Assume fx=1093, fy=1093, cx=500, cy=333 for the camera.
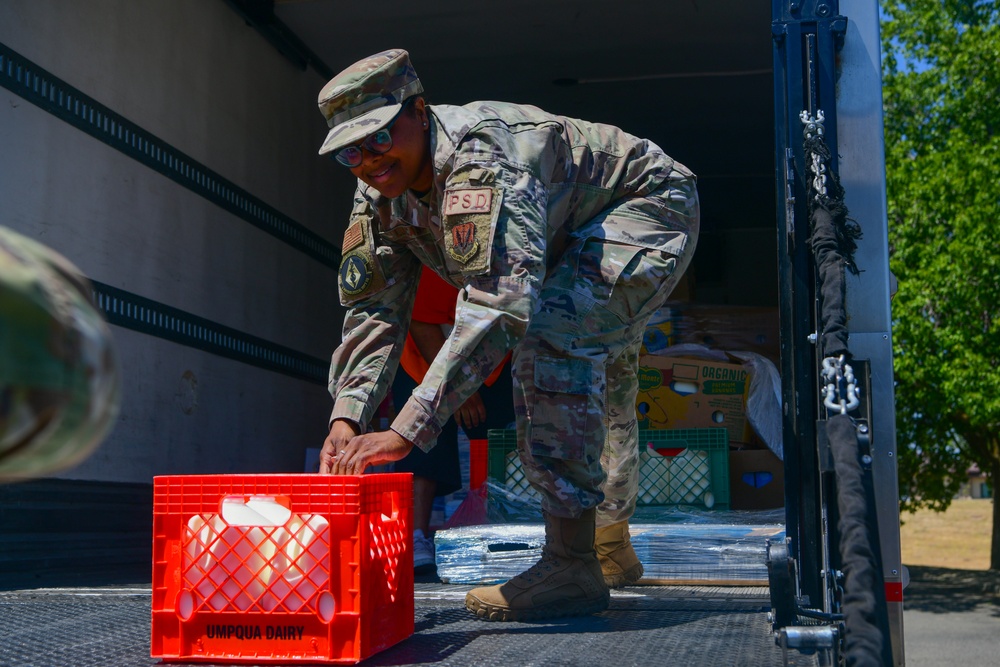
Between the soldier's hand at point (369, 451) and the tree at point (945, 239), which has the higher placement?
the tree at point (945, 239)

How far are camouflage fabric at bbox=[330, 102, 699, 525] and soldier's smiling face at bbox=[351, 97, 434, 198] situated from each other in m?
0.04

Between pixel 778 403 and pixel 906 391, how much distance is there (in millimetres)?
8709

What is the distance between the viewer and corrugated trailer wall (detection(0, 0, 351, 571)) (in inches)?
145

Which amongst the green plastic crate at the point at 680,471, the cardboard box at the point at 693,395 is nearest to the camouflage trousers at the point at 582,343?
the green plastic crate at the point at 680,471

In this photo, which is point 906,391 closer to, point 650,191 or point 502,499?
point 502,499

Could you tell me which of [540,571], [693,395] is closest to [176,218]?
[693,395]

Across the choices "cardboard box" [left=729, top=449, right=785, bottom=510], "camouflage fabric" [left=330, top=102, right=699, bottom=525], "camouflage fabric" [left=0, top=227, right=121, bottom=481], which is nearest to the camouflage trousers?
"camouflage fabric" [left=330, top=102, right=699, bottom=525]

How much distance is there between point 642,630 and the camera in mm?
2328

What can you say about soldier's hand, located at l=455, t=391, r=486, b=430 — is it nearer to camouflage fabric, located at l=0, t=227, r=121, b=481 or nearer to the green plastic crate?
the green plastic crate

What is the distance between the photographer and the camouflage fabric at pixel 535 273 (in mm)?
2307

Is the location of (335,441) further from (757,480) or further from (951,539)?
(951,539)

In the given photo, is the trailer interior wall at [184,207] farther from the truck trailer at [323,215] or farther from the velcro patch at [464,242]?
the velcro patch at [464,242]

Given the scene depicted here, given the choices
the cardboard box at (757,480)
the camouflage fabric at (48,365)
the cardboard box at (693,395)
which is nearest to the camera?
the camouflage fabric at (48,365)

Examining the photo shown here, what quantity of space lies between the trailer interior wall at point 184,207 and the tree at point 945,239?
771 cm
